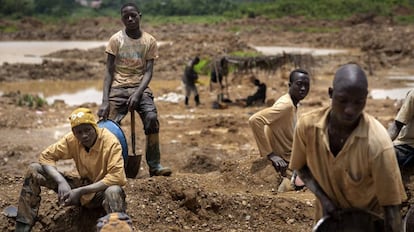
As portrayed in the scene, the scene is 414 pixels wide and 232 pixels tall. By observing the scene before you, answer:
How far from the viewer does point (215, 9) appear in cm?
6556

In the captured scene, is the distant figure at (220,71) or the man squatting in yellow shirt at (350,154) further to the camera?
Result: the distant figure at (220,71)

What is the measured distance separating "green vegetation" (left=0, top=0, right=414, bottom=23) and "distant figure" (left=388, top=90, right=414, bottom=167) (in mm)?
44412

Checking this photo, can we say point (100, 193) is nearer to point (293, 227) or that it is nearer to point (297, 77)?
point (293, 227)

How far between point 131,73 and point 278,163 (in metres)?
1.85

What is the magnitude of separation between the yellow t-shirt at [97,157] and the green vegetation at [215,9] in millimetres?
45523

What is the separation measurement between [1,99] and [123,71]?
10.5 m

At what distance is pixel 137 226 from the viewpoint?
518cm

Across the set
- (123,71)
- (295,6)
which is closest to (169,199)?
(123,71)

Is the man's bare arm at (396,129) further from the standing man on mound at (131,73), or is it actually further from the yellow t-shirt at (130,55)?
the yellow t-shirt at (130,55)

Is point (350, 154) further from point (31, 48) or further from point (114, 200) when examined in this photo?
point (31, 48)

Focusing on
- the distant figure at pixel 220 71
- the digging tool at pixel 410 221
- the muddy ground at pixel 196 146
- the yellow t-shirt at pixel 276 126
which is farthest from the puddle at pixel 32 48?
the digging tool at pixel 410 221

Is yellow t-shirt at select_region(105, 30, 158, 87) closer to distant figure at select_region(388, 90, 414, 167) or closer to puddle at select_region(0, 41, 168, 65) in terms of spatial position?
distant figure at select_region(388, 90, 414, 167)

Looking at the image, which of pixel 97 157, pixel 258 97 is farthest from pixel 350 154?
pixel 258 97

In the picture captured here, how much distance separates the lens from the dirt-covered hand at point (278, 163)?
19.2 ft
